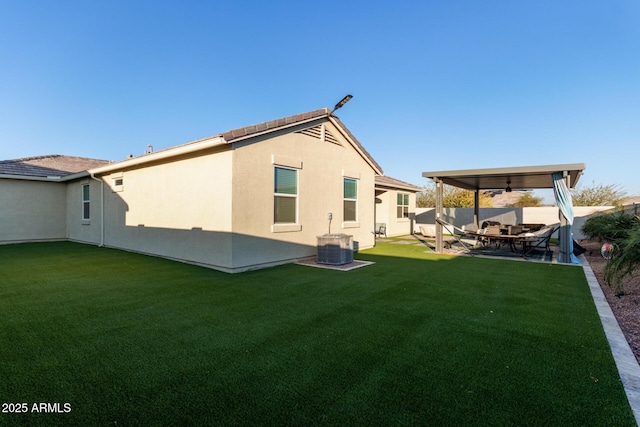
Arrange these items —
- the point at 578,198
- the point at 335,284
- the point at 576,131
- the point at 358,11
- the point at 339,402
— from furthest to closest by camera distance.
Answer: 1. the point at 578,198
2. the point at 576,131
3. the point at 358,11
4. the point at 335,284
5. the point at 339,402

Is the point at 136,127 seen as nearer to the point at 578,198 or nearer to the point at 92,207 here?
the point at 92,207

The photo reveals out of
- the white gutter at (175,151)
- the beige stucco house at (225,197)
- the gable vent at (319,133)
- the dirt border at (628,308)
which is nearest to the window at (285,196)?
the beige stucco house at (225,197)

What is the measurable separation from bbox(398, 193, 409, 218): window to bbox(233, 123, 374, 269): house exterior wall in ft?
21.9

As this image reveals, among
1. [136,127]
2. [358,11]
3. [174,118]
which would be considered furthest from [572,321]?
[136,127]

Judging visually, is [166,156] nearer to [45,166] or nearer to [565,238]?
[45,166]

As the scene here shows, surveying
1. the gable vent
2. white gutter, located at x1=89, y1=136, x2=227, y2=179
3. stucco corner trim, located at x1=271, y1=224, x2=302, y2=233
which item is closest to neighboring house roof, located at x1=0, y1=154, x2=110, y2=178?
white gutter, located at x1=89, y1=136, x2=227, y2=179

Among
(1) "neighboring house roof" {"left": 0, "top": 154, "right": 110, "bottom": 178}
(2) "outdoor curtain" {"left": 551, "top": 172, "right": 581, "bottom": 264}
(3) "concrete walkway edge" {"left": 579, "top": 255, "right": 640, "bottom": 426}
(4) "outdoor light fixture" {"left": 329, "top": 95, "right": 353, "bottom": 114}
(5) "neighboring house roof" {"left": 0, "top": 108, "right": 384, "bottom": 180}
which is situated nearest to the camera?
(3) "concrete walkway edge" {"left": 579, "top": 255, "right": 640, "bottom": 426}

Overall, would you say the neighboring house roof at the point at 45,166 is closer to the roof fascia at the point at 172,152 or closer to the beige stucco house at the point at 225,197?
the beige stucco house at the point at 225,197

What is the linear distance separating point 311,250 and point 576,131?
50.6 feet

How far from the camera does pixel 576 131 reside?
14.9m

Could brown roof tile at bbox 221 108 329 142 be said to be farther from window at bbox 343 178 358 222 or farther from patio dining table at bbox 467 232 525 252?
patio dining table at bbox 467 232 525 252

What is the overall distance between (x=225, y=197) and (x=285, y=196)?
5.88 ft

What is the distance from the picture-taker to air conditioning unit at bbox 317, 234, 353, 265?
7936mm

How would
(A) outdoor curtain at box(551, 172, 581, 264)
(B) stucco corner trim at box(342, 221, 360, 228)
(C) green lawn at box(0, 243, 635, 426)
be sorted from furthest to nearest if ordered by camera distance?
1. (B) stucco corner trim at box(342, 221, 360, 228)
2. (A) outdoor curtain at box(551, 172, 581, 264)
3. (C) green lawn at box(0, 243, 635, 426)
